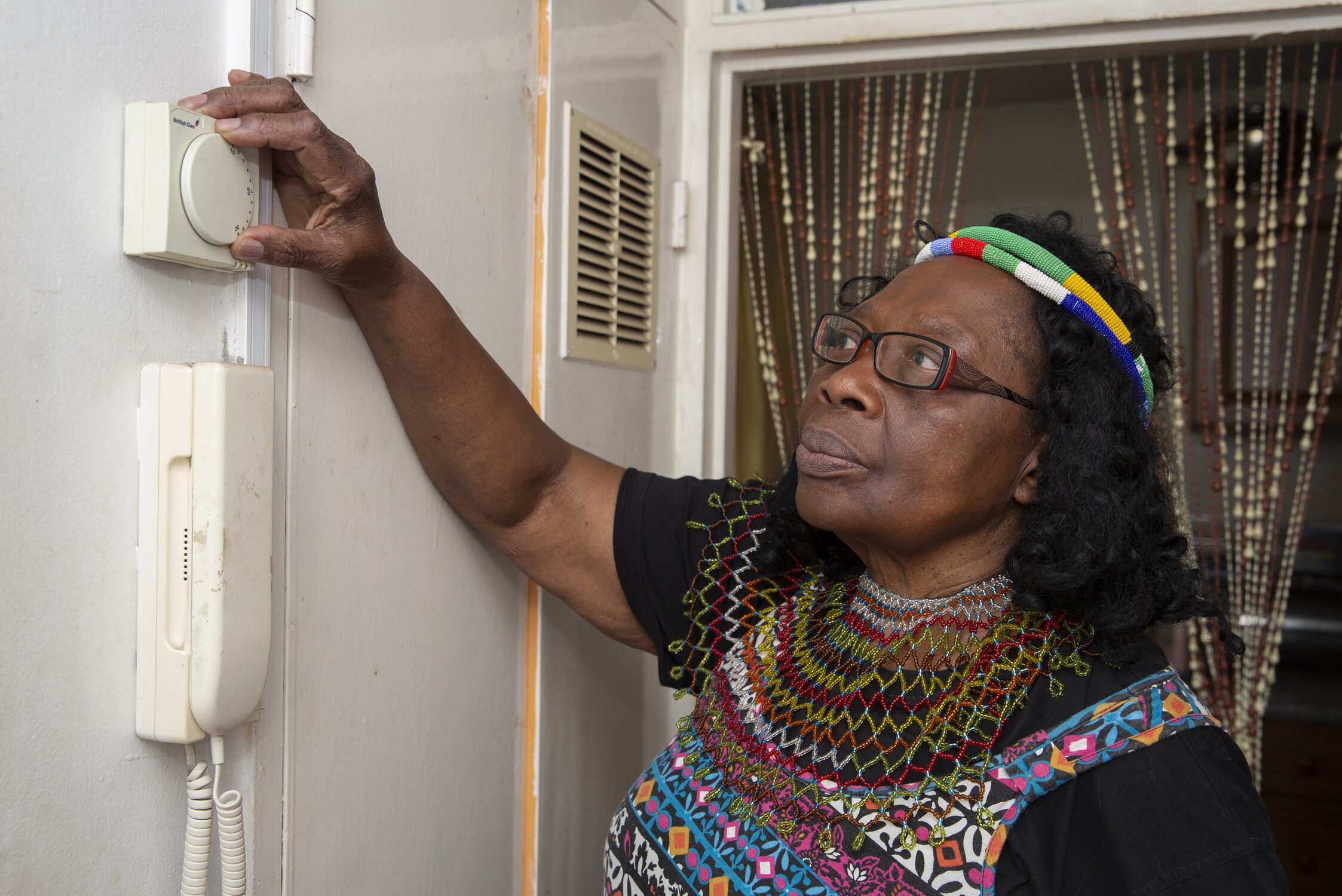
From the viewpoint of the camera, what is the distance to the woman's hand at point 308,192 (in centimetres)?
83

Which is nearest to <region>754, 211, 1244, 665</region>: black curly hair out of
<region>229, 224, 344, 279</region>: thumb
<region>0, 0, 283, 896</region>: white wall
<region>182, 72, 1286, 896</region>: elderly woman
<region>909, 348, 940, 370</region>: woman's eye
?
<region>182, 72, 1286, 896</region>: elderly woman

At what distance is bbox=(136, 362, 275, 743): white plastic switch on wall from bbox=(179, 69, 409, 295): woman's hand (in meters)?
0.13

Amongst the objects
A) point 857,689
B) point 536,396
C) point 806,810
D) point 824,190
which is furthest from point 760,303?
point 806,810

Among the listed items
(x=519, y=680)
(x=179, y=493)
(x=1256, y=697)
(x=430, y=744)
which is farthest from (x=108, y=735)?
(x=1256, y=697)

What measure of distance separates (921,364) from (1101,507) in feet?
0.79

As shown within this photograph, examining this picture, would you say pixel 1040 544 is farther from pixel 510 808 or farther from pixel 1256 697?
pixel 1256 697

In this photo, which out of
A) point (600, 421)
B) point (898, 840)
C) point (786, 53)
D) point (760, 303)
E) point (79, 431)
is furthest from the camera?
point (760, 303)

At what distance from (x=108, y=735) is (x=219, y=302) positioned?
0.36 metres

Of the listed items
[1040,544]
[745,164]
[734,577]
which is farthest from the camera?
[745,164]

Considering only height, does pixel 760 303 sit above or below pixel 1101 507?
above

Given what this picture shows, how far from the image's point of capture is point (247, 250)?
0.83 metres

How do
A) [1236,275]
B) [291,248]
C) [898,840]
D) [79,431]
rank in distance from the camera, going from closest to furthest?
[79,431]
[291,248]
[898,840]
[1236,275]

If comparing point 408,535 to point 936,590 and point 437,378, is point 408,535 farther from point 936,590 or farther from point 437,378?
point 936,590

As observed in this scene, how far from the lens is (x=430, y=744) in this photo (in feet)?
3.86
